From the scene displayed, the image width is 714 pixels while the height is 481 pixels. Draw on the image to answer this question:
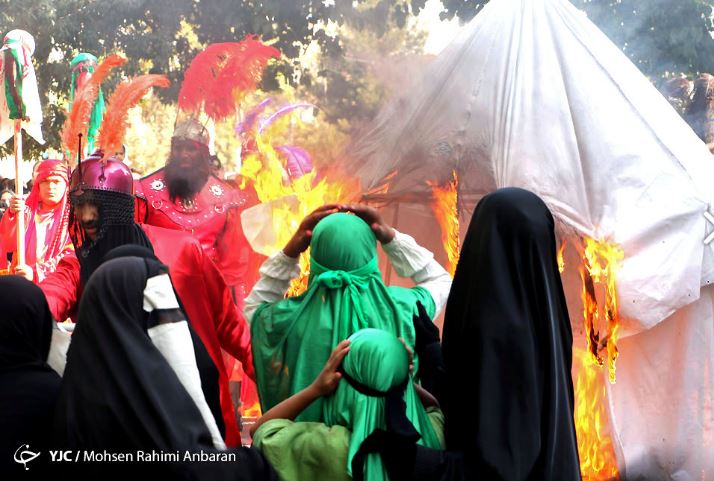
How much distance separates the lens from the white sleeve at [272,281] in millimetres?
3760

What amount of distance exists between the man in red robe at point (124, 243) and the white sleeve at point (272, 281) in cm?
33

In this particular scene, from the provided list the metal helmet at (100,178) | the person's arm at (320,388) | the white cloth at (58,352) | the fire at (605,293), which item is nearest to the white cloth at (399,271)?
the metal helmet at (100,178)

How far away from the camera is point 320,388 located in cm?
277

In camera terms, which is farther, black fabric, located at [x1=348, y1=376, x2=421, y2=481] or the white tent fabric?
the white tent fabric

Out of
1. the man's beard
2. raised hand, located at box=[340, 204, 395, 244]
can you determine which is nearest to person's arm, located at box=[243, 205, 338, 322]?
raised hand, located at box=[340, 204, 395, 244]

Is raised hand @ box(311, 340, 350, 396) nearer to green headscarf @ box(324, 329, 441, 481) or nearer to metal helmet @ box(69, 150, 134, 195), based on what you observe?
green headscarf @ box(324, 329, 441, 481)

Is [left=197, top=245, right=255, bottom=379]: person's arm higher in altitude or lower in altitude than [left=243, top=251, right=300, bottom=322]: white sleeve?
lower

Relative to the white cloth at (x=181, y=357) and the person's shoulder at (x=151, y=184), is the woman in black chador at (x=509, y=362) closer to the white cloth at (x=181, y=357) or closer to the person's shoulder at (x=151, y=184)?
the white cloth at (x=181, y=357)

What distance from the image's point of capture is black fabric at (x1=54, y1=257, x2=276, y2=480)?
2264mm

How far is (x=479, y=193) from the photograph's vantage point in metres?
6.13

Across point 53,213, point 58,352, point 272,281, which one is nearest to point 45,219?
point 53,213

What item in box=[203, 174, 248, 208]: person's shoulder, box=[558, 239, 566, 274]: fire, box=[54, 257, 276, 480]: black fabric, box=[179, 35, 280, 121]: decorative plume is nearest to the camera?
box=[54, 257, 276, 480]: black fabric

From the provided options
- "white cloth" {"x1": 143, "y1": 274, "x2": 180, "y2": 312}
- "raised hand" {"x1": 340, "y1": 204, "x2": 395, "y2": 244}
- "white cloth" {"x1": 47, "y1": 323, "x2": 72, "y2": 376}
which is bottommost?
"white cloth" {"x1": 47, "y1": 323, "x2": 72, "y2": 376}

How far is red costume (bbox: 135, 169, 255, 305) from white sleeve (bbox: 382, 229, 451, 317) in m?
3.17
